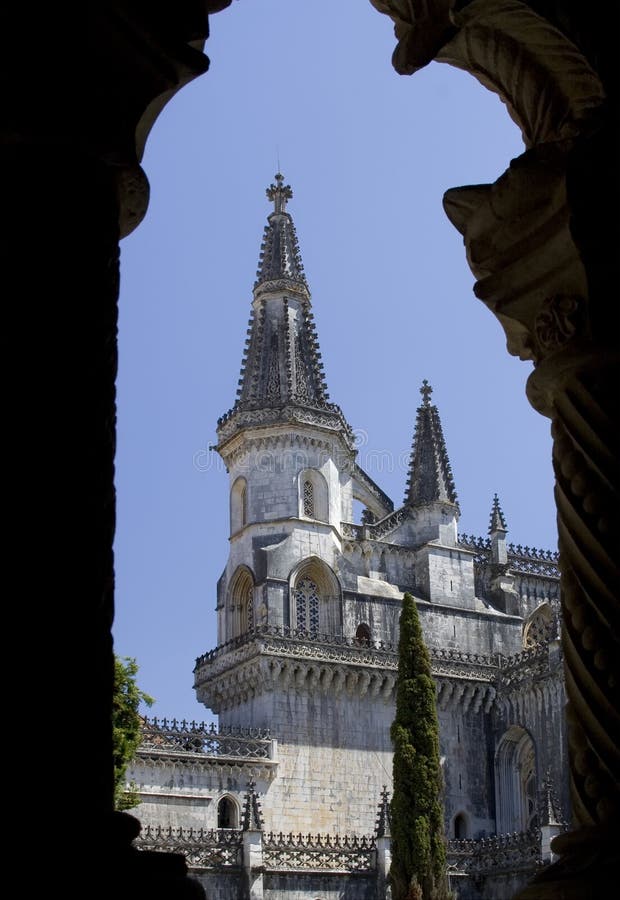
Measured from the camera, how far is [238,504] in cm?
4259

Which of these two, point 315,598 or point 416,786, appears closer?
point 416,786

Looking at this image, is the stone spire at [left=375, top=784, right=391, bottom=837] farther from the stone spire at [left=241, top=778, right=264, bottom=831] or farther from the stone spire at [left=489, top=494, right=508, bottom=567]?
the stone spire at [left=489, top=494, right=508, bottom=567]

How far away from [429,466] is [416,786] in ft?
52.5

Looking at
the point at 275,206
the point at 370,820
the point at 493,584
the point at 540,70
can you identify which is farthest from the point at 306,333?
the point at 540,70

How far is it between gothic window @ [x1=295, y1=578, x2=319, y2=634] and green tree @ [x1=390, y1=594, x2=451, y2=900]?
6.86 meters

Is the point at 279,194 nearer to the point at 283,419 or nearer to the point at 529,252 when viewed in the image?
the point at 283,419

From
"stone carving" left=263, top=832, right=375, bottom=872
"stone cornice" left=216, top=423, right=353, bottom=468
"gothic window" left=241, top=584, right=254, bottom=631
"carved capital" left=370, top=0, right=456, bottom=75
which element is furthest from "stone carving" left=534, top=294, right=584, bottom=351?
"stone cornice" left=216, top=423, right=353, bottom=468

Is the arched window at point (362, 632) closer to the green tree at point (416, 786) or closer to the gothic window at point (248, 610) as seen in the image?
the gothic window at point (248, 610)

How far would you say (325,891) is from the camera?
33656 mm

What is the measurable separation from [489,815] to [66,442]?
40326 mm

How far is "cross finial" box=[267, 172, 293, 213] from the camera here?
1785 inches

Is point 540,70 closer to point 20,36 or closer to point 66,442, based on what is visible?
point 20,36

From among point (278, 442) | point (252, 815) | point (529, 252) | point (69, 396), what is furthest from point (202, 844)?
point (69, 396)

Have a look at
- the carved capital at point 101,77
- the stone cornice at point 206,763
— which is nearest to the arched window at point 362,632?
the stone cornice at point 206,763
